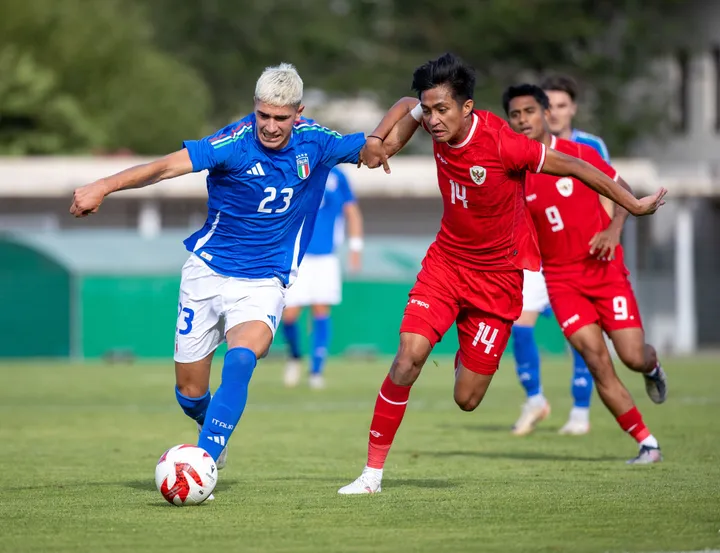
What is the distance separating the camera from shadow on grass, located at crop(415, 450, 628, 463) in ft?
31.6

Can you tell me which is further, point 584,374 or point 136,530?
point 584,374

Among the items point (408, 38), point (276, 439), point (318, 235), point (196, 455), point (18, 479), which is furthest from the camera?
point (408, 38)

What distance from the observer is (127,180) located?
24.1 feet

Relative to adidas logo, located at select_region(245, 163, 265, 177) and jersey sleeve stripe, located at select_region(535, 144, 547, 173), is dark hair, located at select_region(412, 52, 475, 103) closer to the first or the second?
jersey sleeve stripe, located at select_region(535, 144, 547, 173)

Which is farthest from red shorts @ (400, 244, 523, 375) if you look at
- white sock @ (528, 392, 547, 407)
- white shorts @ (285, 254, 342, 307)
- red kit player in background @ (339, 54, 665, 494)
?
white shorts @ (285, 254, 342, 307)

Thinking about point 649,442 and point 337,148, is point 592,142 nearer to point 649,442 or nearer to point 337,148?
point 649,442

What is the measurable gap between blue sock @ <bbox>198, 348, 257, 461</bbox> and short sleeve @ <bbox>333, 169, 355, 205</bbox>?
8.83 meters

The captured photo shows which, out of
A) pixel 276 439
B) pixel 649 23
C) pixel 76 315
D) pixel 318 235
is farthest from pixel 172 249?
pixel 649 23

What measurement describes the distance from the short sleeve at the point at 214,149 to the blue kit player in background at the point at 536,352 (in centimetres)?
363

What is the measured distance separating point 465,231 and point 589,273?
183cm

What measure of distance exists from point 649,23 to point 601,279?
27901 millimetres

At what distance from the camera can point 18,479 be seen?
28.1 feet

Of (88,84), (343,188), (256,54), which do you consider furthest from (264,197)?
(256,54)

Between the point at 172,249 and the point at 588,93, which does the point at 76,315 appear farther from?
the point at 588,93
